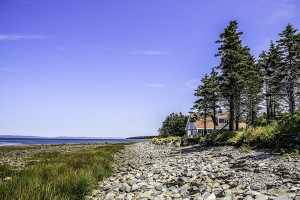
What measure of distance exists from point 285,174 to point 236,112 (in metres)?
14.8

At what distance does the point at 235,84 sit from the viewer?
19.1 metres

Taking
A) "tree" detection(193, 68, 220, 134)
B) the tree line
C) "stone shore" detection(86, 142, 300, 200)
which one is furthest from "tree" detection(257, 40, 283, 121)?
"stone shore" detection(86, 142, 300, 200)

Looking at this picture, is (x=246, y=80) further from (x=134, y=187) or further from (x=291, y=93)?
(x=134, y=187)

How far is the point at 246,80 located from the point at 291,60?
13547 millimetres

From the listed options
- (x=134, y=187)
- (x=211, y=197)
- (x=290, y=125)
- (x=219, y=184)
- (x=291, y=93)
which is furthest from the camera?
(x=291, y=93)

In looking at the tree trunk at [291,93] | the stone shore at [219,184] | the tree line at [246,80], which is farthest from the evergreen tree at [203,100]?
the stone shore at [219,184]

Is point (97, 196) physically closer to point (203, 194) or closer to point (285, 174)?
point (203, 194)

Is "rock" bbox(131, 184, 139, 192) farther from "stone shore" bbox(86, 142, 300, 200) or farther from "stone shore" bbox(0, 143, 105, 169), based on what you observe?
"stone shore" bbox(0, 143, 105, 169)

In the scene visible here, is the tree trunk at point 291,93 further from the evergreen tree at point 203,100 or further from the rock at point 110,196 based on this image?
the rock at point 110,196

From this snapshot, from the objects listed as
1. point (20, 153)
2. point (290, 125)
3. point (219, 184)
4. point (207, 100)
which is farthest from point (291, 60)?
point (20, 153)

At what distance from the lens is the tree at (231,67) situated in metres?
19.2

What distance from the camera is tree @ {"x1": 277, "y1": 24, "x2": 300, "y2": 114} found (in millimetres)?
25491

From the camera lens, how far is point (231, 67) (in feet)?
65.9

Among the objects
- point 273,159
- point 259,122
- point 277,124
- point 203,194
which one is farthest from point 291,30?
point 203,194
